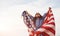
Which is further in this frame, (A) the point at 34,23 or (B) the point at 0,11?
(B) the point at 0,11

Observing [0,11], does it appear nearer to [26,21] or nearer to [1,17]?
[1,17]

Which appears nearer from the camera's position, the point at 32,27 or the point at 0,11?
the point at 32,27

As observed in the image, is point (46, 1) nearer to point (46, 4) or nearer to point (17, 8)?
point (46, 4)

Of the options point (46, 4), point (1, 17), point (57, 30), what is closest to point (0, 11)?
point (1, 17)

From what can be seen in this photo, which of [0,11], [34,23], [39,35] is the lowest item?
[39,35]

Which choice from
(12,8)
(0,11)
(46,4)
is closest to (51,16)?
(46,4)

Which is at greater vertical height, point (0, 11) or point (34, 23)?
point (0, 11)

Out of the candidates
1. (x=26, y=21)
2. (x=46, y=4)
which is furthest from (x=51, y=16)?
(x=26, y=21)

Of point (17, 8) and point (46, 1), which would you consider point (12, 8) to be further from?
point (46, 1)

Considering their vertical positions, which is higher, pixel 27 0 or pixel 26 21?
pixel 27 0
